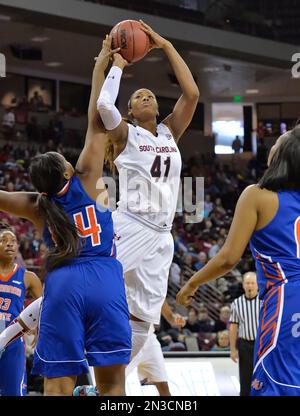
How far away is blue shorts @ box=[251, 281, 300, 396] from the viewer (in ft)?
10.9

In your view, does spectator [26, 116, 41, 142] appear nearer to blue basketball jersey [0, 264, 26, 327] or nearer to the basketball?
blue basketball jersey [0, 264, 26, 327]

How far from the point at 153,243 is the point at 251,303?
14.3 ft

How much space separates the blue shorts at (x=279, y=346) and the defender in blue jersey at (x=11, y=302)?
11.3 feet

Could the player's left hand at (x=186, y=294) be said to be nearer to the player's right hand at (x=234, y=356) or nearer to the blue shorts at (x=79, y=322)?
the blue shorts at (x=79, y=322)

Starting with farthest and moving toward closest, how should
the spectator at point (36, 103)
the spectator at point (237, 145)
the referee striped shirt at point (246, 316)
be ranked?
the spectator at point (237, 145), the spectator at point (36, 103), the referee striped shirt at point (246, 316)

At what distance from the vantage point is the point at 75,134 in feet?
72.8

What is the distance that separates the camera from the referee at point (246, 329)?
29.7 feet

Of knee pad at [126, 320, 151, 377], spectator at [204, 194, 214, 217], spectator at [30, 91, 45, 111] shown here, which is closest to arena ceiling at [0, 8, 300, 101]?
spectator at [30, 91, 45, 111]

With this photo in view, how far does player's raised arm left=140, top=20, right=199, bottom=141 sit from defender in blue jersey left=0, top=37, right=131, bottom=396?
124cm

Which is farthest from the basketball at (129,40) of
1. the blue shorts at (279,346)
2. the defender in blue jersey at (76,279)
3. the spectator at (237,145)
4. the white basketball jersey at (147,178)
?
the spectator at (237,145)

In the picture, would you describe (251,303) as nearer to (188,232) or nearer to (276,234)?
(276,234)

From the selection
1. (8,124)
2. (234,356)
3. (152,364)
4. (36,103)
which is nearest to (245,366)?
(234,356)

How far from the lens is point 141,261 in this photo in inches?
213
